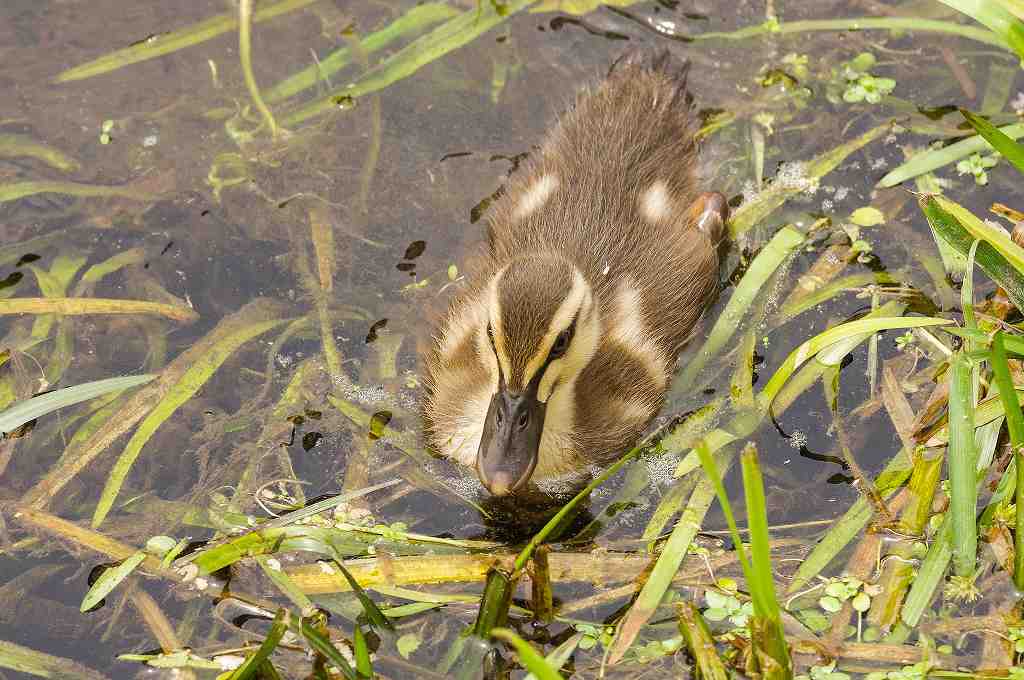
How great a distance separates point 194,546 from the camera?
3.16 meters

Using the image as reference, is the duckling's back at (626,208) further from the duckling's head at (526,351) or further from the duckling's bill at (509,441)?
the duckling's bill at (509,441)

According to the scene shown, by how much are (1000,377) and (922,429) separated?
1.93 ft

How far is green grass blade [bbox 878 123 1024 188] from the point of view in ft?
13.0

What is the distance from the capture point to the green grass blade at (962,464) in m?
2.87

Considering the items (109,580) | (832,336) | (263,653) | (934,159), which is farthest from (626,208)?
(109,580)

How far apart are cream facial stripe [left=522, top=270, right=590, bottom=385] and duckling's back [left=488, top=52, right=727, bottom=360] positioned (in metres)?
0.26

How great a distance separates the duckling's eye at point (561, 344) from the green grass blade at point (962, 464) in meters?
0.93

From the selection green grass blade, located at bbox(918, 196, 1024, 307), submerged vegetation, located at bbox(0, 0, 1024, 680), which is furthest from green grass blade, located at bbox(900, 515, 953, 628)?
green grass blade, located at bbox(918, 196, 1024, 307)

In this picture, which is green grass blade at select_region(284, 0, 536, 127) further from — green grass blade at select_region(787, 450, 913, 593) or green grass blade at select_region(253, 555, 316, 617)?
green grass blade at select_region(787, 450, 913, 593)

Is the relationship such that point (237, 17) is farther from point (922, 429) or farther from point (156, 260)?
point (922, 429)

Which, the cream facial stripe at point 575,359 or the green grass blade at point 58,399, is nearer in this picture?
the cream facial stripe at point 575,359

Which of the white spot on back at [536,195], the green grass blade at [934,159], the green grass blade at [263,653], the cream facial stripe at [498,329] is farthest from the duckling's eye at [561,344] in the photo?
the green grass blade at [934,159]

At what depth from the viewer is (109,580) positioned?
10.0 feet

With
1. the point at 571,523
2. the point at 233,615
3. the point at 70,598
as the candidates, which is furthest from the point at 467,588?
the point at 70,598
